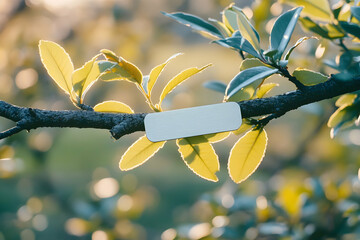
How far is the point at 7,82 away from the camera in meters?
1.62

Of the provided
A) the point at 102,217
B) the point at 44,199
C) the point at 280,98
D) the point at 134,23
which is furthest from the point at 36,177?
the point at 280,98

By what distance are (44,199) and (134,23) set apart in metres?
0.99

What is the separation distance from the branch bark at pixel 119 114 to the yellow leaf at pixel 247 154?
0.22 ft

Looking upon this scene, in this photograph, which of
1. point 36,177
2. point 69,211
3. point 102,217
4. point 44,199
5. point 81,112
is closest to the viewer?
point 81,112

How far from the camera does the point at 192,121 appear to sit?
1.53 feet

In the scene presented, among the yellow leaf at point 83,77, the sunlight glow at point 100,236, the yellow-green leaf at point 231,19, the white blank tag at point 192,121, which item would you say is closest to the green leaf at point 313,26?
the yellow-green leaf at point 231,19

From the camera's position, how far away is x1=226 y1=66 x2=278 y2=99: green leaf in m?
0.43

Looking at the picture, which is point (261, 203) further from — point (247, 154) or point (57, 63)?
point (57, 63)

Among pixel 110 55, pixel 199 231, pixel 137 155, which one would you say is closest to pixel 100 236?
pixel 199 231

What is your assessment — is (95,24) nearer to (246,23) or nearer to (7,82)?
(7,82)

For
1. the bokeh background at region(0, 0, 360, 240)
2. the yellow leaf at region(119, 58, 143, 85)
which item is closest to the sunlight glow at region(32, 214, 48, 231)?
the bokeh background at region(0, 0, 360, 240)

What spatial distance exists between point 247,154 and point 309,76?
0.14m

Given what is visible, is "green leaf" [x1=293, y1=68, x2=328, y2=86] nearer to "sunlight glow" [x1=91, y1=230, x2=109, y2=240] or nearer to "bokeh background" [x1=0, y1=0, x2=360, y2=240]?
"bokeh background" [x1=0, y1=0, x2=360, y2=240]

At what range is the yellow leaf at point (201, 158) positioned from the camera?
0.52 meters
